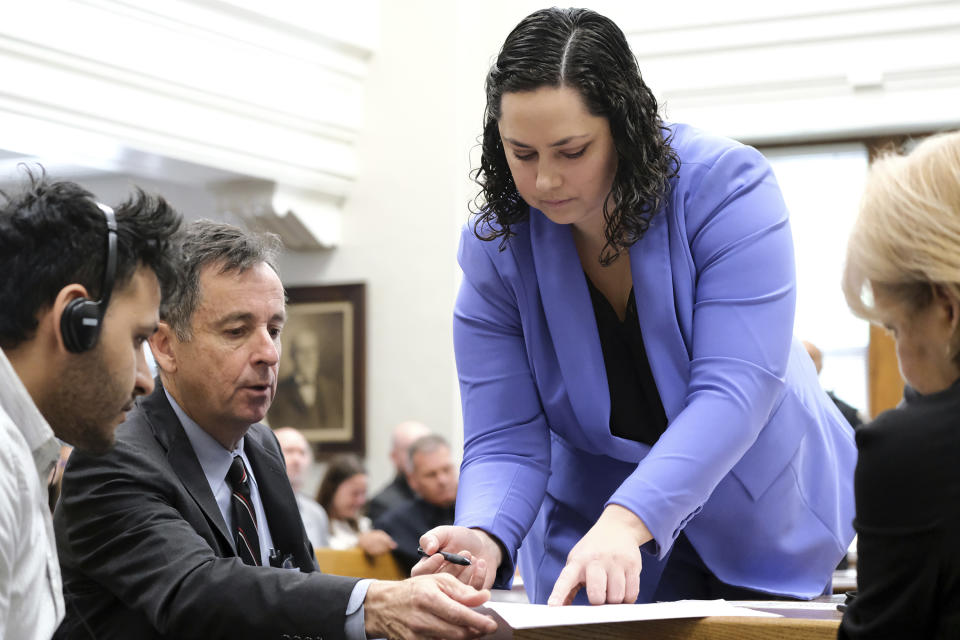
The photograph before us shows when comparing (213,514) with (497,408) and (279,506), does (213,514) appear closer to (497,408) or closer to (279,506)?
(279,506)

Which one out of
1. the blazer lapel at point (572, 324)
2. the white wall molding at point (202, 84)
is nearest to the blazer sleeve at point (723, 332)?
the blazer lapel at point (572, 324)

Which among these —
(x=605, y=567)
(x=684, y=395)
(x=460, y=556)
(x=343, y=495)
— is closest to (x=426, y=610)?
(x=460, y=556)

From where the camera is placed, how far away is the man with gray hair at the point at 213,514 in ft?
6.89

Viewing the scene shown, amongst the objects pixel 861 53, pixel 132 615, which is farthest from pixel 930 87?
pixel 132 615

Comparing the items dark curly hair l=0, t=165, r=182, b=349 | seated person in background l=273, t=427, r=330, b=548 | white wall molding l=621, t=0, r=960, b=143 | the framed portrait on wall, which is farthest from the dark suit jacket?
the framed portrait on wall

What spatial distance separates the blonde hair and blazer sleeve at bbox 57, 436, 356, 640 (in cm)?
104

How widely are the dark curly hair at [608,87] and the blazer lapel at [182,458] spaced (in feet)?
2.83

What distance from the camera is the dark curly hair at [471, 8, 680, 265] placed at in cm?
222

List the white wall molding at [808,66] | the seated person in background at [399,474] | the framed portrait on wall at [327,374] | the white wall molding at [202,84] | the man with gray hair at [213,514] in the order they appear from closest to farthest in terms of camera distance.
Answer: the man with gray hair at [213,514] < the white wall molding at [202,84] < the seated person in background at [399,474] < the white wall molding at [808,66] < the framed portrait on wall at [327,374]

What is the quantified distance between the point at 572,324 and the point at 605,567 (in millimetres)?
544

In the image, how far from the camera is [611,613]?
72.1 inches

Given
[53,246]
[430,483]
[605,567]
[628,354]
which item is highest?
[53,246]

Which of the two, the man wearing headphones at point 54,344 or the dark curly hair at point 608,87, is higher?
the dark curly hair at point 608,87

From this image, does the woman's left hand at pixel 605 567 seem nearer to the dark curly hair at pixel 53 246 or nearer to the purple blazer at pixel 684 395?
the purple blazer at pixel 684 395
